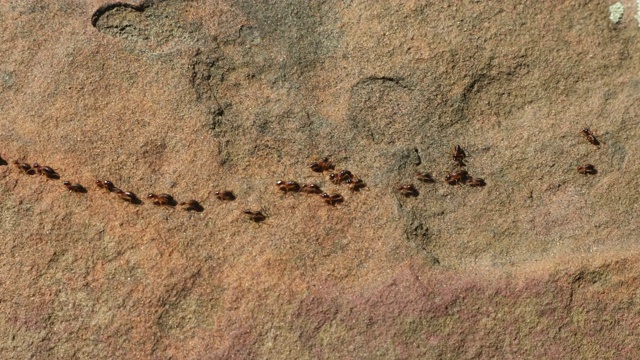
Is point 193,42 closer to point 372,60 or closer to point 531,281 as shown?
point 372,60

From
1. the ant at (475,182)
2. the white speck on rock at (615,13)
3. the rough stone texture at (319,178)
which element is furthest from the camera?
the white speck on rock at (615,13)

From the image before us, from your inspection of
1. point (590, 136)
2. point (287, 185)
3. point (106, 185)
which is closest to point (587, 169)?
point (590, 136)

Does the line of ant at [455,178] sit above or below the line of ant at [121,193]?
above

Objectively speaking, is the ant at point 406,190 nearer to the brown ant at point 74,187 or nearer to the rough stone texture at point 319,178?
the rough stone texture at point 319,178

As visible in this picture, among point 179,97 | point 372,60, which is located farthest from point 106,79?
point 372,60

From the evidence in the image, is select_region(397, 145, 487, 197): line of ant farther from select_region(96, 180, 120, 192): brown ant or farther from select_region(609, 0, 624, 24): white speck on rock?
select_region(96, 180, 120, 192): brown ant

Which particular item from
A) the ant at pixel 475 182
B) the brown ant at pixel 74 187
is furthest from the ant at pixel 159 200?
the ant at pixel 475 182

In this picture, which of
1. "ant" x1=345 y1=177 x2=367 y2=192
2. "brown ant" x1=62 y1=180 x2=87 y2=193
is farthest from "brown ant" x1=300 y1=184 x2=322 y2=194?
"brown ant" x1=62 y1=180 x2=87 y2=193
